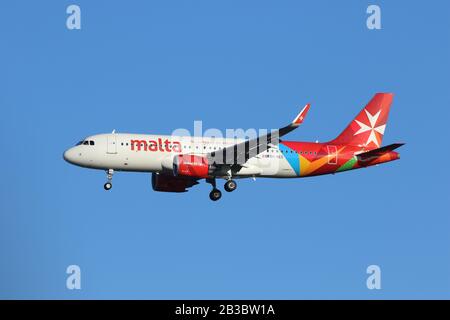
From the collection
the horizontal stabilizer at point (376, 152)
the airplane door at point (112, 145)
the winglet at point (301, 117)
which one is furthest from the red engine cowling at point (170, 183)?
the winglet at point (301, 117)

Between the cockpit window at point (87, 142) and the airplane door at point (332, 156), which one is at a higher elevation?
the cockpit window at point (87, 142)

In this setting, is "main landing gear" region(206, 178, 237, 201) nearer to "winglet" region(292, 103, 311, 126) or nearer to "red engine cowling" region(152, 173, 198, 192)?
"red engine cowling" region(152, 173, 198, 192)

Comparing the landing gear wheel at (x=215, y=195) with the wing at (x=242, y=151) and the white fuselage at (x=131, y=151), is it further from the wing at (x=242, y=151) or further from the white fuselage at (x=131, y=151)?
the white fuselage at (x=131, y=151)

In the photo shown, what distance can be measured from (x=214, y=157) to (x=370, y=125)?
54.0 ft

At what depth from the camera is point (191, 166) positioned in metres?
78.2

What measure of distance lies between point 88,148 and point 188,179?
9.10 m

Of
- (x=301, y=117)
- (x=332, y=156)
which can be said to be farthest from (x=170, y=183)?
(x=301, y=117)

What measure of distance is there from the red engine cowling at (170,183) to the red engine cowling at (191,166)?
528 cm

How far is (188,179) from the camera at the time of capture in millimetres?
84125

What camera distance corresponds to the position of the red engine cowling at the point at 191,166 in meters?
77.9
